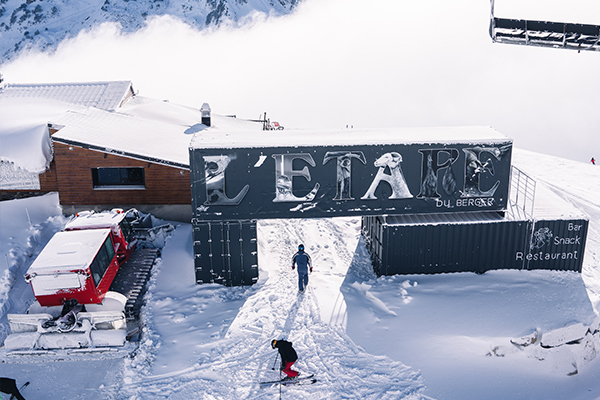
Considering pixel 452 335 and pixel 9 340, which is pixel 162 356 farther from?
pixel 452 335

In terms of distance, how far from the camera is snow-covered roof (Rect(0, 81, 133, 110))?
29894 mm

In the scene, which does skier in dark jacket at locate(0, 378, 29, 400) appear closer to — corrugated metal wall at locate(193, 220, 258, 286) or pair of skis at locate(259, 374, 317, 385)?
pair of skis at locate(259, 374, 317, 385)

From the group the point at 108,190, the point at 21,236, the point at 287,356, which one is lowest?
the point at 287,356

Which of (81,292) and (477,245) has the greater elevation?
(477,245)

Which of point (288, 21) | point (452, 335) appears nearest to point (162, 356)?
point (452, 335)

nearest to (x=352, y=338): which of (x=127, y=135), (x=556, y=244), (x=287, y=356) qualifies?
(x=287, y=356)

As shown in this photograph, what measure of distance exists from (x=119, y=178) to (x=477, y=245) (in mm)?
13868

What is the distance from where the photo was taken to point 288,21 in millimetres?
163250

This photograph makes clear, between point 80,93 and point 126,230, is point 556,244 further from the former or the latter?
point 80,93

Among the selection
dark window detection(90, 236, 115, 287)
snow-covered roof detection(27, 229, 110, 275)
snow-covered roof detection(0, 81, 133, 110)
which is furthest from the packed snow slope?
snow-covered roof detection(0, 81, 133, 110)

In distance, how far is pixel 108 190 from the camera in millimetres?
20516

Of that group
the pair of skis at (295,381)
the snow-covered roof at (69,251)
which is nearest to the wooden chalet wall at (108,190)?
the snow-covered roof at (69,251)

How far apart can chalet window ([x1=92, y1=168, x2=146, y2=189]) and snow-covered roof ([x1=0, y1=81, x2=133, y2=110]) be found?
9501 millimetres

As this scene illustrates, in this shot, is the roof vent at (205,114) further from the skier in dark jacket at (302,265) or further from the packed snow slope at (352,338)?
the skier in dark jacket at (302,265)
